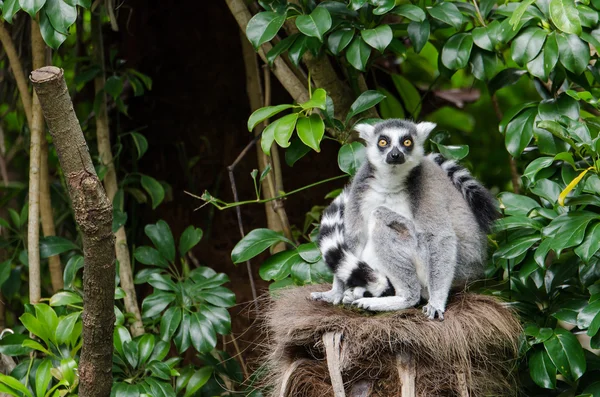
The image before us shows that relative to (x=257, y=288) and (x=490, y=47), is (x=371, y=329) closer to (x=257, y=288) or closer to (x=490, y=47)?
(x=490, y=47)

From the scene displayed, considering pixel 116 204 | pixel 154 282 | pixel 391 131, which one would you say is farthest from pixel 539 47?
pixel 116 204

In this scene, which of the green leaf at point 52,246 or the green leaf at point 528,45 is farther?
the green leaf at point 52,246

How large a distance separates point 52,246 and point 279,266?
140cm

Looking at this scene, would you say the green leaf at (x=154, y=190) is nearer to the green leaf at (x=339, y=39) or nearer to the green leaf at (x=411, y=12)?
the green leaf at (x=339, y=39)

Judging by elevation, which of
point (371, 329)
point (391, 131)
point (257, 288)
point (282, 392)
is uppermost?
point (391, 131)

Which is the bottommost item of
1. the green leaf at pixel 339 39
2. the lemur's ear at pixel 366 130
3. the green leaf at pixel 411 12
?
the lemur's ear at pixel 366 130

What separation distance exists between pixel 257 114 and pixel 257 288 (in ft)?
5.96

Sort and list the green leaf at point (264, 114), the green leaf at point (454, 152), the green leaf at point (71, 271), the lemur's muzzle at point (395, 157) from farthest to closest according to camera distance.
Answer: the green leaf at point (71, 271)
the green leaf at point (454, 152)
the green leaf at point (264, 114)
the lemur's muzzle at point (395, 157)

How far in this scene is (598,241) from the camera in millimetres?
2855

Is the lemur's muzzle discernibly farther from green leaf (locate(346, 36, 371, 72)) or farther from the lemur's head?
green leaf (locate(346, 36, 371, 72))

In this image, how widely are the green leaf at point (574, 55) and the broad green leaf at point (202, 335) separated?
205 cm

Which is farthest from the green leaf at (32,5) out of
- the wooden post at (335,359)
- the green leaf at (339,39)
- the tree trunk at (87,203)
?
the wooden post at (335,359)

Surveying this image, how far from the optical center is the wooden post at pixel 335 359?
2.78 metres

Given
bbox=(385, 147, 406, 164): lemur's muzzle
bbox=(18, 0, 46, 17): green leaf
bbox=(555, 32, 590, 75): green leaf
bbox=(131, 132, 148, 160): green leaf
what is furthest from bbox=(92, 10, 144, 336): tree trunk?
bbox=(555, 32, 590, 75): green leaf
